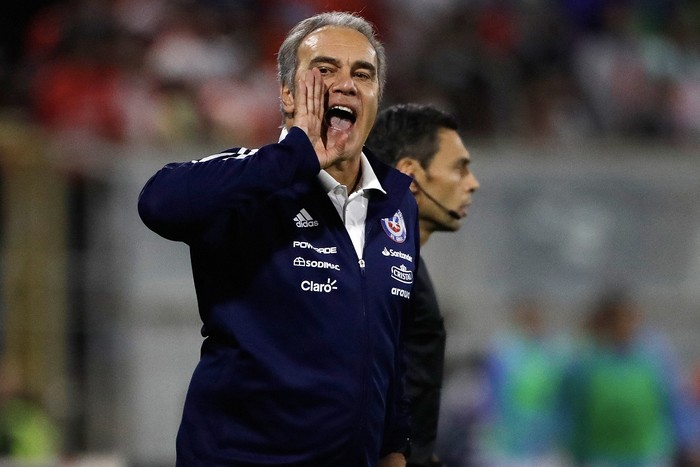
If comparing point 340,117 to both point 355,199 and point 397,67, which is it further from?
point 397,67

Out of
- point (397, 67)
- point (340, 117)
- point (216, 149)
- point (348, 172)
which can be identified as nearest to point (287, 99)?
point (340, 117)

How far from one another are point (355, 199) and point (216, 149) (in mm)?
5891

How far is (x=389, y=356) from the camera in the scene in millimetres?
3387

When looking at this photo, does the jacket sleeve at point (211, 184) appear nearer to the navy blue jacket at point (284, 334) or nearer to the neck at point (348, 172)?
the navy blue jacket at point (284, 334)

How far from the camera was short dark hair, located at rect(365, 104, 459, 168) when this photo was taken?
4.44m

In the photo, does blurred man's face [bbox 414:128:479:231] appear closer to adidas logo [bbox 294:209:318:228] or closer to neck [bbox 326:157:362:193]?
neck [bbox 326:157:362:193]

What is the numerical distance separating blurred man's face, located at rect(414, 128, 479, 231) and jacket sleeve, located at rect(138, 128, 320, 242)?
135 centimetres

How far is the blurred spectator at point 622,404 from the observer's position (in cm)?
809

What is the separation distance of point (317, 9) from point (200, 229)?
8.13m

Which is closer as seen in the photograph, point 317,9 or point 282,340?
point 282,340

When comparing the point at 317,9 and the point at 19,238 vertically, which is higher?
the point at 317,9

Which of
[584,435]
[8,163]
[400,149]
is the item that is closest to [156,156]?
[8,163]

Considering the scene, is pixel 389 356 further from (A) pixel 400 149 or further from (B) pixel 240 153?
(A) pixel 400 149

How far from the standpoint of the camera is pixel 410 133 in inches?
175
